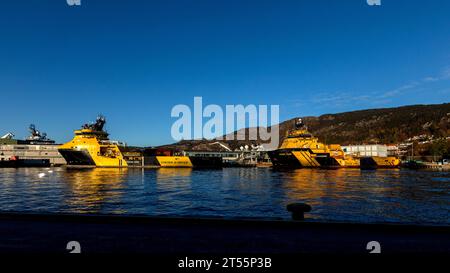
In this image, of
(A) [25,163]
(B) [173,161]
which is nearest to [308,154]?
(B) [173,161]

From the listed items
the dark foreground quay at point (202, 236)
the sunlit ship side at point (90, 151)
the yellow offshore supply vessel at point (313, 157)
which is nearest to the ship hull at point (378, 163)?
the yellow offshore supply vessel at point (313, 157)

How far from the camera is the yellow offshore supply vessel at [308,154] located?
8850 cm

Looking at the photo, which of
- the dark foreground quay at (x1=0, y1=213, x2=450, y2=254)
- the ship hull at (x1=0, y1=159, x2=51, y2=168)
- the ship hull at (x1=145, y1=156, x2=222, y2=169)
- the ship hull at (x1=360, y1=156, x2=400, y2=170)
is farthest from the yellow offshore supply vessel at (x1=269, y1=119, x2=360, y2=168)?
the ship hull at (x1=0, y1=159, x2=51, y2=168)

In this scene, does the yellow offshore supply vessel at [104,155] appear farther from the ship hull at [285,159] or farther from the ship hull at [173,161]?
the ship hull at [285,159]

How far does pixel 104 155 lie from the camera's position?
305 ft

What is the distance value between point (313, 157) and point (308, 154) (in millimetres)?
1683

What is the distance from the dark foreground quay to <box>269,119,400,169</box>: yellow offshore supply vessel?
82087 millimetres

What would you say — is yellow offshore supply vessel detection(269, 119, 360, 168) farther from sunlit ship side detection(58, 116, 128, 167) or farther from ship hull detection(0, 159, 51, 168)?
ship hull detection(0, 159, 51, 168)

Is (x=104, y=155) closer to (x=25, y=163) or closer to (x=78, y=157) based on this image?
(x=78, y=157)

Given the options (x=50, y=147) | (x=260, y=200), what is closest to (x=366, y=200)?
(x=260, y=200)

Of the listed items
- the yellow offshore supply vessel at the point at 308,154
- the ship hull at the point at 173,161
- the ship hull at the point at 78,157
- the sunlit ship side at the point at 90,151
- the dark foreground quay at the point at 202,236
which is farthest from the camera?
the ship hull at the point at 173,161

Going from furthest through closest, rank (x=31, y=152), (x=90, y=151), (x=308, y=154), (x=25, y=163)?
(x=31, y=152) → (x=25, y=163) → (x=90, y=151) → (x=308, y=154)
